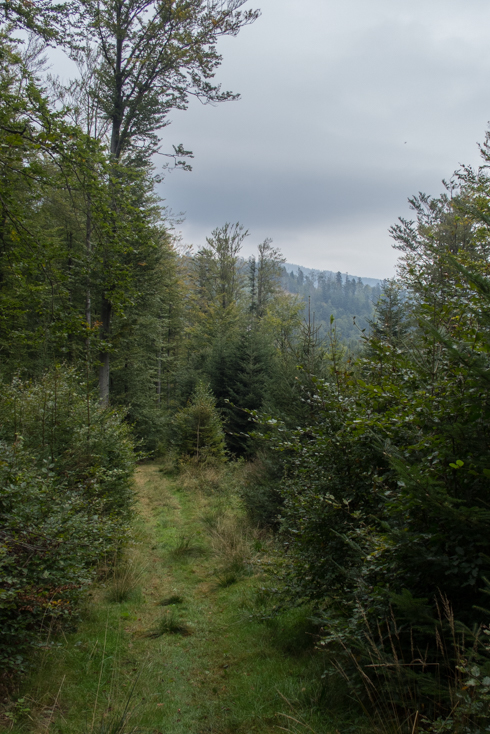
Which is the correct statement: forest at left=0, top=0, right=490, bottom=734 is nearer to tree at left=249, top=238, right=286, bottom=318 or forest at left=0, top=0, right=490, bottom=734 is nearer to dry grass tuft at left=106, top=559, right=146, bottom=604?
dry grass tuft at left=106, top=559, right=146, bottom=604

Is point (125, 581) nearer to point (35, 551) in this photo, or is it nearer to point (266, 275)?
point (35, 551)

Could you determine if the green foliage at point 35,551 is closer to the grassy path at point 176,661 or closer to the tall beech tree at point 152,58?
the grassy path at point 176,661

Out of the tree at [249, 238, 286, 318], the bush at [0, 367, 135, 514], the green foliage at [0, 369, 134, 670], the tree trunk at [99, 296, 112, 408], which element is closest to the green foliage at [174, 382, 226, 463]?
the tree trunk at [99, 296, 112, 408]

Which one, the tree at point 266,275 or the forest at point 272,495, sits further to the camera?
the tree at point 266,275

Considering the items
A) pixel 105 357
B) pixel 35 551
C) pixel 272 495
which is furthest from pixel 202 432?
pixel 35 551

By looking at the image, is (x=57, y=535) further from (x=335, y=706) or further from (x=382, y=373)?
(x=382, y=373)

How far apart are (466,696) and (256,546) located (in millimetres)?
5073

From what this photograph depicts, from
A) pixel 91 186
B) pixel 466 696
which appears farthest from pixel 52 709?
pixel 91 186

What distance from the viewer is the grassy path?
2902 mm

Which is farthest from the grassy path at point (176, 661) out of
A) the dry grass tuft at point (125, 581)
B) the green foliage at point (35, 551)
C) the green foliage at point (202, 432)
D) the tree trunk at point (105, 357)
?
the tree trunk at point (105, 357)

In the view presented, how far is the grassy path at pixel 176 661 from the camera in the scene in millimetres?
2902

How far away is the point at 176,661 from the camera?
3898 mm

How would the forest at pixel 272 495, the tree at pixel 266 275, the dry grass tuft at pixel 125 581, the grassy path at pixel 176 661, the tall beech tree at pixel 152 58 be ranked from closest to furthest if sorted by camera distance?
the forest at pixel 272 495 < the grassy path at pixel 176 661 < the dry grass tuft at pixel 125 581 < the tall beech tree at pixel 152 58 < the tree at pixel 266 275

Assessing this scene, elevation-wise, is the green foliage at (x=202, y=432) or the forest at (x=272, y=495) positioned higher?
the forest at (x=272, y=495)
